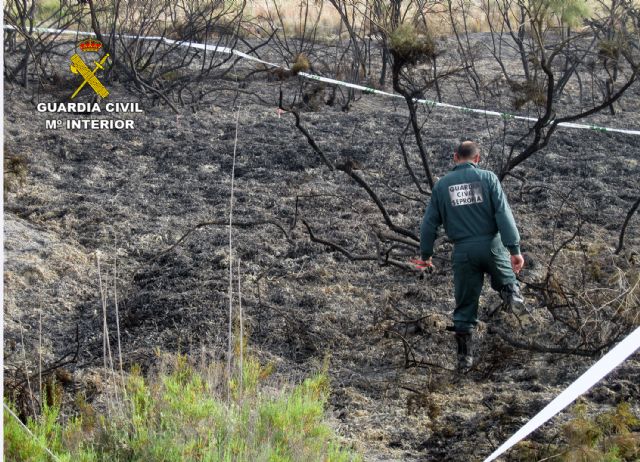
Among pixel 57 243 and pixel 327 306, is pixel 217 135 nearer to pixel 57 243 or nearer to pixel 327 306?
pixel 57 243

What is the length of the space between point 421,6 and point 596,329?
540 cm

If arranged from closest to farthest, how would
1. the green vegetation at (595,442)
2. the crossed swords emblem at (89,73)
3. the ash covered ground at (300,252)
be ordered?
1. the green vegetation at (595,442)
2. the ash covered ground at (300,252)
3. the crossed swords emblem at (89,73)

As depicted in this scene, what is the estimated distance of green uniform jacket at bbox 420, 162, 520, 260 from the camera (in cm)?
538

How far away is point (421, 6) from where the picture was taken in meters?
10.2

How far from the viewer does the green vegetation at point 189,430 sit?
3764 mm

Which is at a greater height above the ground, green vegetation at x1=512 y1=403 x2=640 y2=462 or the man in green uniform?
the man in green uniform

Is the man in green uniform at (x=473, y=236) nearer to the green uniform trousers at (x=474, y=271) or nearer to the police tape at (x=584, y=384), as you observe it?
the green uniform trousers at (x=474, y=271)

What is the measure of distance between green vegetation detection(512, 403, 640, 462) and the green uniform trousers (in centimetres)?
132

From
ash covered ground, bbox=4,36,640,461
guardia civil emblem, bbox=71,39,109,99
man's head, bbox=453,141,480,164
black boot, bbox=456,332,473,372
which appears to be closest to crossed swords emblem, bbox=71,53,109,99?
guardia civil emblem, bbox=71,39,109,99

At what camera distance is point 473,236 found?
18.0 ft

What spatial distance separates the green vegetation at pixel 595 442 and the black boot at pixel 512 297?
1.24m

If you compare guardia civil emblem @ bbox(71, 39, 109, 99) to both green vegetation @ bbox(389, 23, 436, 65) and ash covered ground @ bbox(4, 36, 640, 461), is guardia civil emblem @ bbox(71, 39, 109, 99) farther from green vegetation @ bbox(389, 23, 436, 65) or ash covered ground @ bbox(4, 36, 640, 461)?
green vegetation @ bbox(389, 23, 436, 65)

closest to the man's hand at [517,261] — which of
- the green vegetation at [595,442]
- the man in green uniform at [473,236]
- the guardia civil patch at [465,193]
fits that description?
the man in green uniform at [473,236]

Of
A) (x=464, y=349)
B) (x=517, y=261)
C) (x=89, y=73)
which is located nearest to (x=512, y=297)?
(x=517, y=261)
